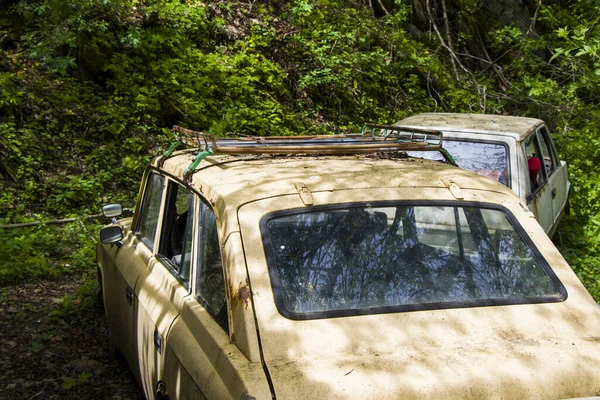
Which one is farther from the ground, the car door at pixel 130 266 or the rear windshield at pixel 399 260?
the rear windshield at pixel 399 260

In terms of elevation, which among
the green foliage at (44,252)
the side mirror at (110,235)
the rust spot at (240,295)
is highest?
the rust spot at (240,295)

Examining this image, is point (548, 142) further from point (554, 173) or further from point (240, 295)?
point (240, 295)

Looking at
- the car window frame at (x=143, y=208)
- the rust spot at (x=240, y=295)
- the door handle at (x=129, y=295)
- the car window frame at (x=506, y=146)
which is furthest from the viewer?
the car window frame at (x=506, y=146)

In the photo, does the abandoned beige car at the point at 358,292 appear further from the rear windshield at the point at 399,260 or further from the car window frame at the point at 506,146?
the car window frame at the point at 506,146

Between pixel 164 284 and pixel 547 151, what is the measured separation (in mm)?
5656

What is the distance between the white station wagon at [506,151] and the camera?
20.4 feet

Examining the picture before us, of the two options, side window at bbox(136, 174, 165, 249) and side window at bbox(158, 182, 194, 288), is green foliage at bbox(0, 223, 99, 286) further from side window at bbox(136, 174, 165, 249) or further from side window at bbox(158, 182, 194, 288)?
side window at bbox(158, 182, 194, 288)

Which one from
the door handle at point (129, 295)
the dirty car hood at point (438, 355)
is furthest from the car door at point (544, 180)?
the door handle at point (129, 295)

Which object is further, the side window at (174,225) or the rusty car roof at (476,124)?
the rusty car roof at (476,124)

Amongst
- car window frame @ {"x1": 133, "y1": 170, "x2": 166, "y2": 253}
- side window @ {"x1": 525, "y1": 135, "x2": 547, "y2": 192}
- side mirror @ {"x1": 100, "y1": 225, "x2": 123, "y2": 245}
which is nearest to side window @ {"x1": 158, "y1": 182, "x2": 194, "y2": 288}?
car window frame @ {"x1": 133, "y1": 170, "x2": 166, "y2": 253}

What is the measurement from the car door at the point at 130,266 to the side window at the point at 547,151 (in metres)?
4.75

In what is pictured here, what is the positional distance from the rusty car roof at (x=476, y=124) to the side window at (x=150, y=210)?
10.5 ft

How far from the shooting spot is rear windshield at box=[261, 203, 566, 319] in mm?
2812

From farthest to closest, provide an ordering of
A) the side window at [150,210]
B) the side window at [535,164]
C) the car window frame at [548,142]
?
the car window frame at [548,142] < the side window at [535,164] < the side window at [150,210]
